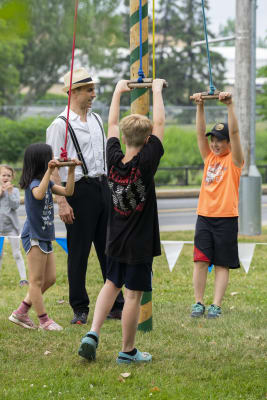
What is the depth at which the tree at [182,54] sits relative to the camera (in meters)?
42.3

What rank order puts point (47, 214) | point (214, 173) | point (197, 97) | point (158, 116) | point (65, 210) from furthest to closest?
point (214, 173) → point (65, 210) → point (47, 214) → point (197, 97) → point (158, 116)

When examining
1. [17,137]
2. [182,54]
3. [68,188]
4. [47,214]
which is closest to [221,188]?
[68,188]

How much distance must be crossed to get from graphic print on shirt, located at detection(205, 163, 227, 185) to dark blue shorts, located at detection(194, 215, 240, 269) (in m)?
0.33

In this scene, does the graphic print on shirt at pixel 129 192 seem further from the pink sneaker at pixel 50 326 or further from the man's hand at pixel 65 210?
the pink sneaker at pixel 50 326

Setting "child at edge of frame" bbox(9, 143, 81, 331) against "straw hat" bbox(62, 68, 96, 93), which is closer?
"child at edge of frame" bbox(9, 143, 81, 331)

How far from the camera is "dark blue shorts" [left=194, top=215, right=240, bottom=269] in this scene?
601 centimetres

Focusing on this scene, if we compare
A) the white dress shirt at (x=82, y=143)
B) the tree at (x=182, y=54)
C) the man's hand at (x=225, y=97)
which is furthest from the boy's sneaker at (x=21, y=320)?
the tree at (x=182, y=54)

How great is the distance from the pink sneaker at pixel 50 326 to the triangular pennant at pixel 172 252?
5.01 ft

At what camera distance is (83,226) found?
18.8ft

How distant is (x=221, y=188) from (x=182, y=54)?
37605 mm

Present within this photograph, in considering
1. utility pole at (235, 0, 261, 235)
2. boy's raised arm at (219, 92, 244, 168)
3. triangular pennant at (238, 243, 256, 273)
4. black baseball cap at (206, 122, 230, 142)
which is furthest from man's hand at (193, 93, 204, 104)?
utility pole at (235, 0, 261, 235)

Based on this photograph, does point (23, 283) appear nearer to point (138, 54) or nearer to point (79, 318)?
point (79, 318)

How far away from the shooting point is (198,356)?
15.3 feet

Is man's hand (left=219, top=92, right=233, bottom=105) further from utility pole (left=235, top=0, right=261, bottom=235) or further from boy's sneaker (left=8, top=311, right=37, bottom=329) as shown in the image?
utility pole (left=235, top=0, right=261, bottom=235)
